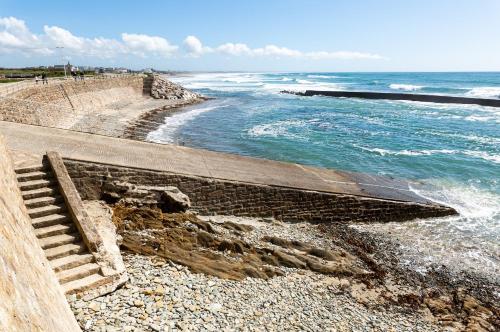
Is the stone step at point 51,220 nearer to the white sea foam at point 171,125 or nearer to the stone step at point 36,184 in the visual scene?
the stone step at point 36,184

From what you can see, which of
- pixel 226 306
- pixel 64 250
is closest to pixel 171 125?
pixel 64 250

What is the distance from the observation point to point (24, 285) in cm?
448

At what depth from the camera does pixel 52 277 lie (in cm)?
613

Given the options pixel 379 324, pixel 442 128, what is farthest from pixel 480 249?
pixel 442 128

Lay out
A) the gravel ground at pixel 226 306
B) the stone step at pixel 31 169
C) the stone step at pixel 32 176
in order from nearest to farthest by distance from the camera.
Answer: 1. the gravel ground at pixel 226 306
2. the stone step at pixel 32 176
3. the stone step at pixel 31 169

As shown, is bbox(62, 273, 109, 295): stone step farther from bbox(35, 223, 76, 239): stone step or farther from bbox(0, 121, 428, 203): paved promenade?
bbox(0, 121, 428, 203): paved promenade

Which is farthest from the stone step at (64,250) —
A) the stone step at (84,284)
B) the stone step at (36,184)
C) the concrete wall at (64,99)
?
the concrete wall at (64,99)

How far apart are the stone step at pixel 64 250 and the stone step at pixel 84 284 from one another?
2.71 ft

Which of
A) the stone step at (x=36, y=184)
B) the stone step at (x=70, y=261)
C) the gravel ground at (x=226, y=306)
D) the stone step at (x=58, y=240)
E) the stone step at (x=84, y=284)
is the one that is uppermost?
the stone step at (x=36, y=184)

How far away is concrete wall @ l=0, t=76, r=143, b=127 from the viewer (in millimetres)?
18920

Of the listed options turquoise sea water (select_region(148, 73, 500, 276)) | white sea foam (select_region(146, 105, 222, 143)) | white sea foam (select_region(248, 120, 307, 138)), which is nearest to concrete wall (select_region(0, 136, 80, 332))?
turquoise sea water (select_region(148, 73, 500, 276))

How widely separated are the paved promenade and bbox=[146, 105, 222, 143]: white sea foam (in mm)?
9373

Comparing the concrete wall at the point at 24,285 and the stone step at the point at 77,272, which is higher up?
the concrete wall at the point at 24,285

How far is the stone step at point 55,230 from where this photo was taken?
7.70 metres
